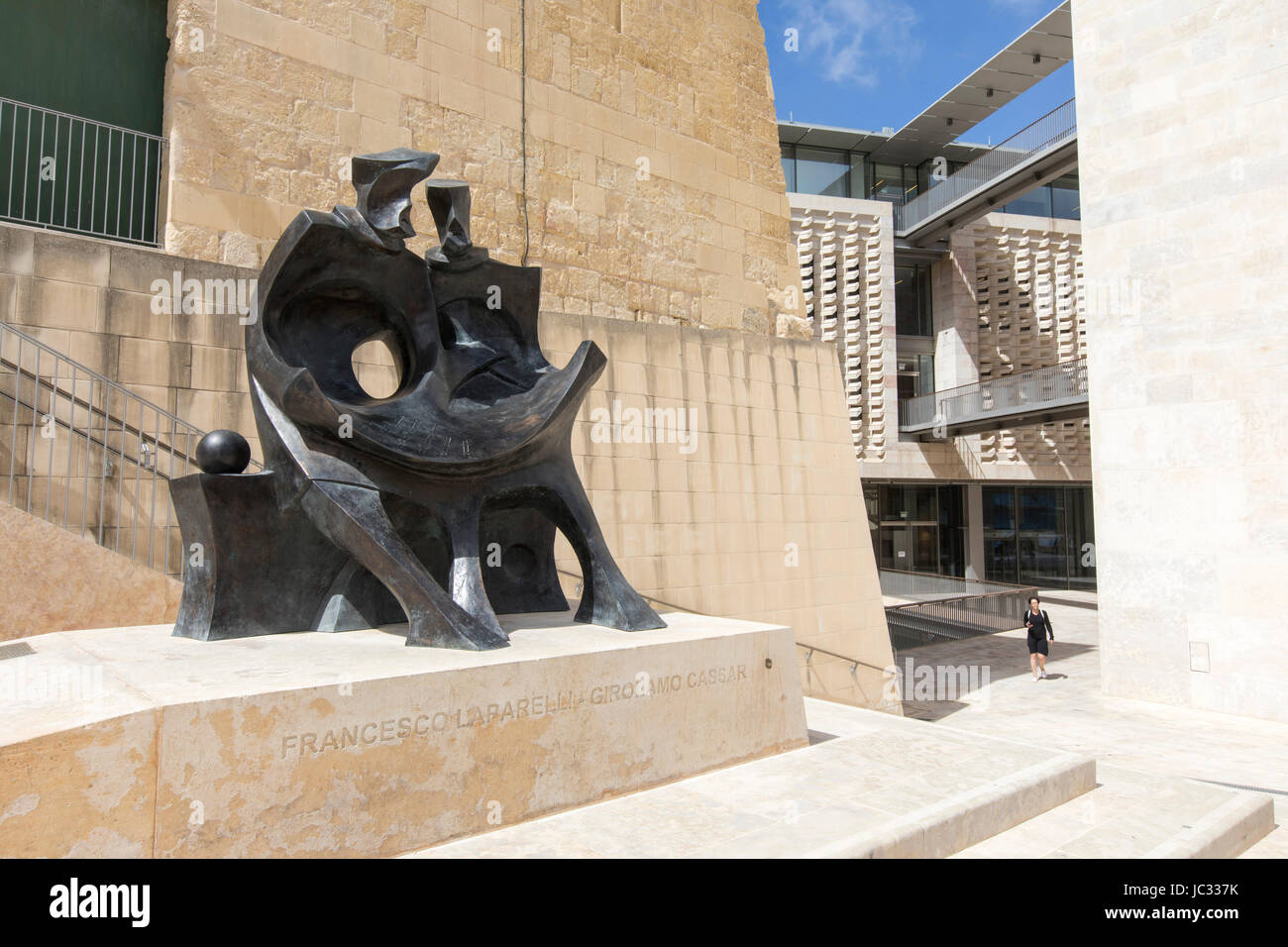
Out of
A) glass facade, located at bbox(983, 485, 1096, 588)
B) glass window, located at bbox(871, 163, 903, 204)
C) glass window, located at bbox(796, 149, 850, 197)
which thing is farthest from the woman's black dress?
glass window, located at bbox(871, 163, 903, 204)

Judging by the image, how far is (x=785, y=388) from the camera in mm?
12812

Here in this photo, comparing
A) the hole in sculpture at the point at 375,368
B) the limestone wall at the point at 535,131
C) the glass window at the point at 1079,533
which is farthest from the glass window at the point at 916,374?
the hole in sculpture at the point at 375,368

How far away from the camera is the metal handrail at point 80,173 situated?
8.74m

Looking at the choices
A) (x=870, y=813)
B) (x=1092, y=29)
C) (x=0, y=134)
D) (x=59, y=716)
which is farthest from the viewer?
(x=1092, y=29)

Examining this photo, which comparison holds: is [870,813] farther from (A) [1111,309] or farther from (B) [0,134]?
(A) [1111,309]

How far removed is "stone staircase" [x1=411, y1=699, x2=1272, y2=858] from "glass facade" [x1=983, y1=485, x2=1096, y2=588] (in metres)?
24.3

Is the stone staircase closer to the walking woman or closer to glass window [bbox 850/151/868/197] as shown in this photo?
the walking woman

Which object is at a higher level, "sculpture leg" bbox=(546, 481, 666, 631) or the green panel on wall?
the green panel on wall

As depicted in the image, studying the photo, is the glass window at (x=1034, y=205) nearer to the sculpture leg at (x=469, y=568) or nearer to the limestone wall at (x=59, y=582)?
the sculpture leg at (x=469, y=568)

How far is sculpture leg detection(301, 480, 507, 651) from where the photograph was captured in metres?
4.73

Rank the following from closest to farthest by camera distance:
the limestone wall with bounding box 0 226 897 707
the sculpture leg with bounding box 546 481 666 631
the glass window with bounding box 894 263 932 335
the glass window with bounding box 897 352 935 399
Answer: the sculpture leg with bounding box 546 481 666 631, the limestone wall with bounding box 0 226 897 707, the glass window with bounding box 897 352 935 399, the glass window with bounding box 894 263 932 335

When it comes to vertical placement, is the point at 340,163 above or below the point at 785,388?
above

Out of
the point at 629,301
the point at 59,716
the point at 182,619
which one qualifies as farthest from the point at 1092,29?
the point at 59,716

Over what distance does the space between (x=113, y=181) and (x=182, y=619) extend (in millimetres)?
6210
